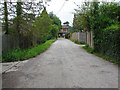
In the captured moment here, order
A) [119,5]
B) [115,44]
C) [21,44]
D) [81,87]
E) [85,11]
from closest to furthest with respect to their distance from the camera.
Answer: [81,87], [115,44], [119,5], [21,44], [85,11]

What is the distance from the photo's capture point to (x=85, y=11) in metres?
14.5

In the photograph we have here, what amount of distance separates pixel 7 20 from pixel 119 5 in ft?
31.9

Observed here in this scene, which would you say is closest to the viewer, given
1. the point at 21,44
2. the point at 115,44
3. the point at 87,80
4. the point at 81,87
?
the point at 81,87

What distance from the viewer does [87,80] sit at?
14.6ft

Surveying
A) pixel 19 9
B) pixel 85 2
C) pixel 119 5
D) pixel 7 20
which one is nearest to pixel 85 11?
pixel 85 2

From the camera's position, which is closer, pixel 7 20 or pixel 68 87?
pixel 68 87

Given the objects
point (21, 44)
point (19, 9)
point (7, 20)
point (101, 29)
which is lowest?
point (21, 44)

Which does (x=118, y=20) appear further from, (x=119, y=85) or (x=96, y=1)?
(x=119, y=85)

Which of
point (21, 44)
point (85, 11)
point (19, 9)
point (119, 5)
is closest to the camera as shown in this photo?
point (19, 9)

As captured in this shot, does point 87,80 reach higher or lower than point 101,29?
lower

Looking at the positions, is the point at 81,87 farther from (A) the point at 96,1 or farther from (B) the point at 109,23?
(A) the point at 96,1

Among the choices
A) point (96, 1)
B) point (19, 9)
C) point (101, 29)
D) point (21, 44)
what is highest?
point (96, 1)

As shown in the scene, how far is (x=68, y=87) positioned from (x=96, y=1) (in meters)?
10.8

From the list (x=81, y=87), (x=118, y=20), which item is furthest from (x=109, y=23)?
(x=81, y=87)
